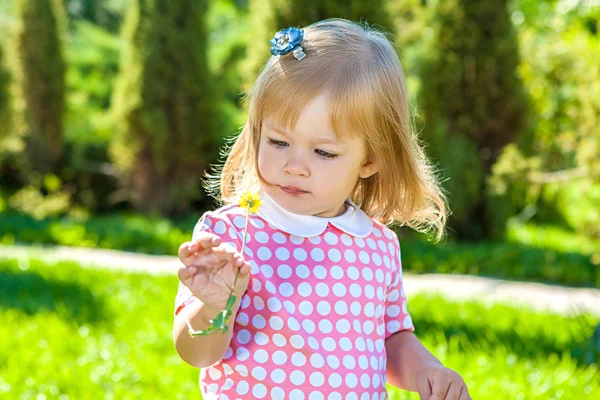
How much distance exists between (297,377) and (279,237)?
0.31 m

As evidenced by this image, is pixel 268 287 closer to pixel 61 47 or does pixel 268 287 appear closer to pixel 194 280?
pixel 194 280

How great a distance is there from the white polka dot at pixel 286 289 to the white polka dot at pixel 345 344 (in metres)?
0.15

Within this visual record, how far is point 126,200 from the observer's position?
11.3 metres

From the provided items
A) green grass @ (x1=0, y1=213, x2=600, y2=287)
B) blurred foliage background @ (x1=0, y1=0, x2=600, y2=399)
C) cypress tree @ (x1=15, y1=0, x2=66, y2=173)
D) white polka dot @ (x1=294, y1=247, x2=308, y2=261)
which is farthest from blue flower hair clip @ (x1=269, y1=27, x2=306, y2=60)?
cypress tree @ (x1=15, y1=0, x2=66, y2=173)

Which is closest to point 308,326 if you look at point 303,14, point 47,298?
point 47,298

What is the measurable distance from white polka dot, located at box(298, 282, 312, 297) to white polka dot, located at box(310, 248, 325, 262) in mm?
70

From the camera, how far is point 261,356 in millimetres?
1672

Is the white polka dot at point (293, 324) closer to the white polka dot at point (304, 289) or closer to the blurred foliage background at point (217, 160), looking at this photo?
the white polka dot at point (304, 289)

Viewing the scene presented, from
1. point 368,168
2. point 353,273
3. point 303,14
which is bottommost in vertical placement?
point 303,14

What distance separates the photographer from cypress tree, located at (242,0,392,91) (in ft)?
24.4

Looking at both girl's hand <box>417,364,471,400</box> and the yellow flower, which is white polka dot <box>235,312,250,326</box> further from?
girl's hand <box>417,364,471,400</box>

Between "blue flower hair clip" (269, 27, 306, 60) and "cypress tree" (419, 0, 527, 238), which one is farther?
"cypress tree" (419, 0, 527, 238)

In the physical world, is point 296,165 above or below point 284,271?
above

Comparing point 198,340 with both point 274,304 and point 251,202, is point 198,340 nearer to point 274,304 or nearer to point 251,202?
point 274,304
